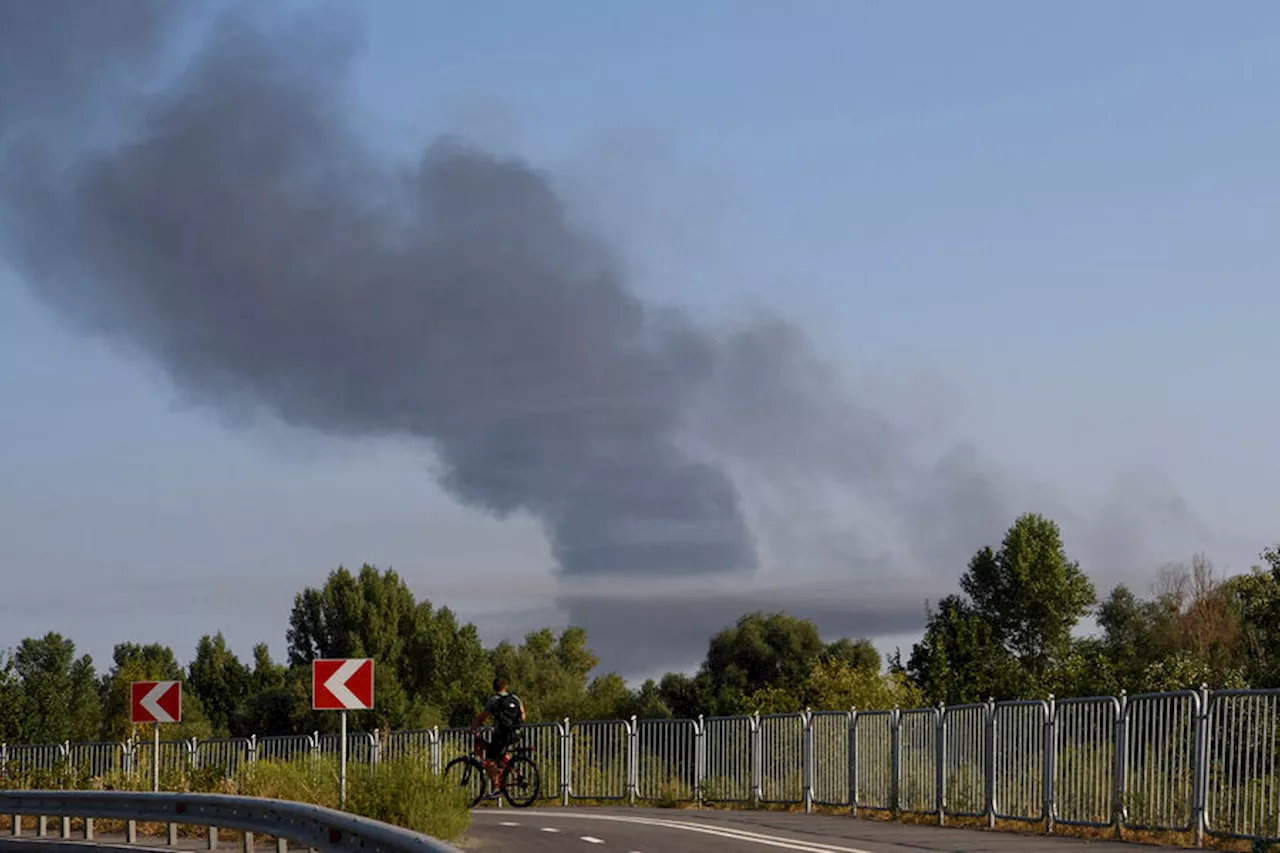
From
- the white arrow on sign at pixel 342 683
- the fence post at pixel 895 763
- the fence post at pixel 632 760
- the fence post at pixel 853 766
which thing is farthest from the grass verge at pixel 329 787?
the fence post at pixel 895 763

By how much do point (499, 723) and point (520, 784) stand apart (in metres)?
1.35

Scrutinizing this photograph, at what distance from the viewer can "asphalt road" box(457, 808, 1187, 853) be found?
63.9 feet

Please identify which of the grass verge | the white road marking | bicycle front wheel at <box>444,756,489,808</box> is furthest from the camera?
bicycle front wheel at <box>444,756,489,808</box>

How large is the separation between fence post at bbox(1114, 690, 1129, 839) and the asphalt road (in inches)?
21.9

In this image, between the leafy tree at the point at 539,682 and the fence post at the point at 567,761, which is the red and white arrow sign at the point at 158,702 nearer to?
the fence post at the point at 567,761

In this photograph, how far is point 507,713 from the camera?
27.3 metres

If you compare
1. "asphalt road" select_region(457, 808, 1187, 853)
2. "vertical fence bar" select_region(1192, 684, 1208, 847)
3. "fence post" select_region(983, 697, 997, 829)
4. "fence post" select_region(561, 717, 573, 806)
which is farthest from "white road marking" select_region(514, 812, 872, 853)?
"fence post" select_region(561, 717, 573, 806)

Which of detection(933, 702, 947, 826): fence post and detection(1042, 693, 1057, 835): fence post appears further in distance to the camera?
detection(933, 702, 947, 826): fence post

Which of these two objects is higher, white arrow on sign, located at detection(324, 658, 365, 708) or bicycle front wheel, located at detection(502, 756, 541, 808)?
white arrow on sign, located at detection(324, 658, 365, 708)

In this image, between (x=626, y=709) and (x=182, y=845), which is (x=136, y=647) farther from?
(x=182, y=845)

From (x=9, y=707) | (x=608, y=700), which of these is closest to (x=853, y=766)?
(x=9, y=707)

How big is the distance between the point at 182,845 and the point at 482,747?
641 cm

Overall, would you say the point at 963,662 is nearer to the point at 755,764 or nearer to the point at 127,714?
the point at 127,714

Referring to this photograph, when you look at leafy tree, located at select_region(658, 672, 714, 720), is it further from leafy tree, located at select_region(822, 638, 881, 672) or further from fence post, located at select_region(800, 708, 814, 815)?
fence post, located at select_region(800, 708, 814, 815)
